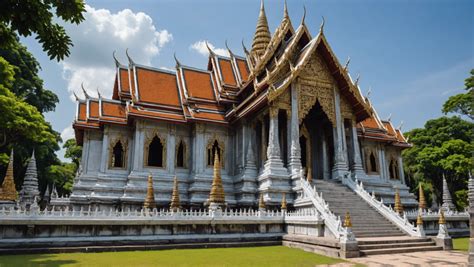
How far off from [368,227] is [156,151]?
9.82 metres

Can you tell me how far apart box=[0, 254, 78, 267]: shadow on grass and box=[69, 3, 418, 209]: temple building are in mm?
6055

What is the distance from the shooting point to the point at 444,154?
24859 millimetres

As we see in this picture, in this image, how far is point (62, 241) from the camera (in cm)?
861

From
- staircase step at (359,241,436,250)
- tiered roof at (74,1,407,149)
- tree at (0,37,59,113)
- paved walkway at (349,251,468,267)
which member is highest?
tree at (0,37,59,113)

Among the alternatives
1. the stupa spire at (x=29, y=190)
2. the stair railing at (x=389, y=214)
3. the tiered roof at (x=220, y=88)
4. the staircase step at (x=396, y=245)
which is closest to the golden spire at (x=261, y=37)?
the tiered roof at (x=220, y=88)

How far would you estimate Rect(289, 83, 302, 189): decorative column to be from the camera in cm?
1289

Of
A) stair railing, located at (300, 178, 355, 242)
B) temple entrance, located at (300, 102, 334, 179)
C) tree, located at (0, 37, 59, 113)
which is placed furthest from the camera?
tree, located at (0, 37, 59, 113)

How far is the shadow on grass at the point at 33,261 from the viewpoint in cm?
659

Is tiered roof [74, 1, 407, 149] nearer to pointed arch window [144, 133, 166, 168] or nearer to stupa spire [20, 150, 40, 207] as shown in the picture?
pointed arch window [144, 133, 166, 168]

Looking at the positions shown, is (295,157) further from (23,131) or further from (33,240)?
(23,131)

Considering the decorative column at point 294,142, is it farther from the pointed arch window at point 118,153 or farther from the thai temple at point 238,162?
the pointed arch window at point 118,153

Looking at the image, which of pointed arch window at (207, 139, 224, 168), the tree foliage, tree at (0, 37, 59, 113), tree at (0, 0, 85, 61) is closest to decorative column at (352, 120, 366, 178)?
pointed arch window at (207, 139, 224, 168)

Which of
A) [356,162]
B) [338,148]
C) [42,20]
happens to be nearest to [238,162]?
[338,148]

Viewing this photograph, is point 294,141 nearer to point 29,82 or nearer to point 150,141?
point 150,141
